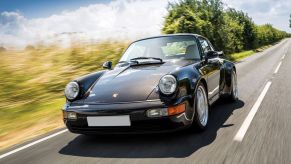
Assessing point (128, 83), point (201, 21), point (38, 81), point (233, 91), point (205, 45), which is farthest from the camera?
point (201, 21)

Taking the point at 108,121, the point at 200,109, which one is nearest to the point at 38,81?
the point at 200,109

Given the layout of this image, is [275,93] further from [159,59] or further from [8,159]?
[8,159]

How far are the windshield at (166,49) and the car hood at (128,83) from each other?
1.36 feet

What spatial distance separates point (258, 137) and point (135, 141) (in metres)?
1.55

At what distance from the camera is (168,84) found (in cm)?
443

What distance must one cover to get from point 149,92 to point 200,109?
100cm

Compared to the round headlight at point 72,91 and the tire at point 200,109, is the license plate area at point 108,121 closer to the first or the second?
the round headlight at point 72,91

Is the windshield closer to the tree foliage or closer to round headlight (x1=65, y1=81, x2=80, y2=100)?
round headlight (x1=65, y1=81, x2=80, y2=100)

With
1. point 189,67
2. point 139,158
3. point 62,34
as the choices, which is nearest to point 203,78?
point 189,67

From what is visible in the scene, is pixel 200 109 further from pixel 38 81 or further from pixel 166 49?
pixel 38 81

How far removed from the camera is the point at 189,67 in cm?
512

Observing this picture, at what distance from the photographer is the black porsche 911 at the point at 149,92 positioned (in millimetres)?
4293

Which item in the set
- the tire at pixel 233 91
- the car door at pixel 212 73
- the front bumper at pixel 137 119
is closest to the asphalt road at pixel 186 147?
the front bumper at pixel 137 119

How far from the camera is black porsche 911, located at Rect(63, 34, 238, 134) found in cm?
429
